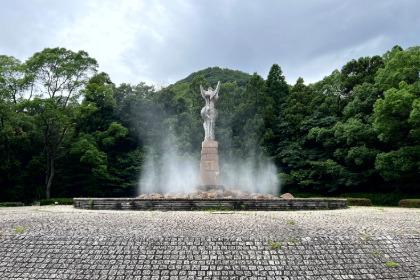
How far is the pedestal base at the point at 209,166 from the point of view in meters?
26.3

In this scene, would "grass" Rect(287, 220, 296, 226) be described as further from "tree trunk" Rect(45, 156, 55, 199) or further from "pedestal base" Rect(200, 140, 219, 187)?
"tree trunk" Rect(45, 156, 55, 199)

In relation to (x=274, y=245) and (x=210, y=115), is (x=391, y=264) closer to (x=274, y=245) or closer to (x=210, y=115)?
(x=274, y=245)

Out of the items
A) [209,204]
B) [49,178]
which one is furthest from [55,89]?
[209,204]

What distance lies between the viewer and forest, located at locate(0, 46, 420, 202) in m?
31.2

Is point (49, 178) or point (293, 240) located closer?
point (293, 240)

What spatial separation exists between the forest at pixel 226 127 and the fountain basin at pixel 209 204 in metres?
12.3

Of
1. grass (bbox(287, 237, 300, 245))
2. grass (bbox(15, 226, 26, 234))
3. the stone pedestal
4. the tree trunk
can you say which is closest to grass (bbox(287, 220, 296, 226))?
grass (bbox(287, 237, 300, 245))

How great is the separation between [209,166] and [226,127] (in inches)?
685

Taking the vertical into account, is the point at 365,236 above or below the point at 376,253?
above

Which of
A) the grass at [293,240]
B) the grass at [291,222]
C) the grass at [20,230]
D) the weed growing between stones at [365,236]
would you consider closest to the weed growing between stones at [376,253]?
the weed growing between stones at [365,236]

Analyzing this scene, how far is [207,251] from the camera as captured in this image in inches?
394

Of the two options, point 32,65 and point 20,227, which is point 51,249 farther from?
point 32,65

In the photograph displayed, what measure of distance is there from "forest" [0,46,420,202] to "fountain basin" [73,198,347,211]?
12.3m

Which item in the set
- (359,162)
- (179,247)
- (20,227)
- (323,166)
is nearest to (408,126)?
(359,162)
